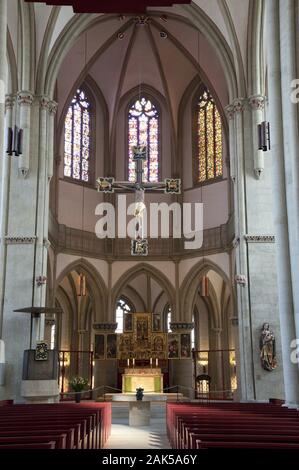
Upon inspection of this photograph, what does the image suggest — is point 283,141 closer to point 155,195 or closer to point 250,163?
point 250,163

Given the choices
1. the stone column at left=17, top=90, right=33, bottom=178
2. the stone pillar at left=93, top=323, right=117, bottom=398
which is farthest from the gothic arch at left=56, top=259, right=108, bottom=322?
the stone column at left=17, top=90, right=33, bottom=178

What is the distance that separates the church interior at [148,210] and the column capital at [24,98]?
0.12ft

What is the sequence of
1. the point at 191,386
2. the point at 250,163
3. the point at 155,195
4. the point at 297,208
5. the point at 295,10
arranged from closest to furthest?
the point at 297,208
the point at 295,10
the point at 250,163
the point at 191,386
the point at 155,195

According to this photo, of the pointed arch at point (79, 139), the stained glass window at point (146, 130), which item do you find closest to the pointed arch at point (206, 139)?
the stained glass window at point (146, 130)

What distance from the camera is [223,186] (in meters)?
29.5

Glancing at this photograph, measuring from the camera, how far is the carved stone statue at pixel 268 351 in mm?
19875

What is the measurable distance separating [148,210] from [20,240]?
11609mm

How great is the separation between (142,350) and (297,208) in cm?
1620

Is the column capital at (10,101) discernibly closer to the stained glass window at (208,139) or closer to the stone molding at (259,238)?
the stone molding at (259,238)

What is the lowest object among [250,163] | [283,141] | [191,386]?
[191,386]

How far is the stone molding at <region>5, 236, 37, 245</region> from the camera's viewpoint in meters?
20.9

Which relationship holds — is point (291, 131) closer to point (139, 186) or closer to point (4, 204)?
point (139, 186)

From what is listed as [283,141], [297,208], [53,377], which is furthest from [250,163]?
[53,377]

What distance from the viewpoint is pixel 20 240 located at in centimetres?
2091
